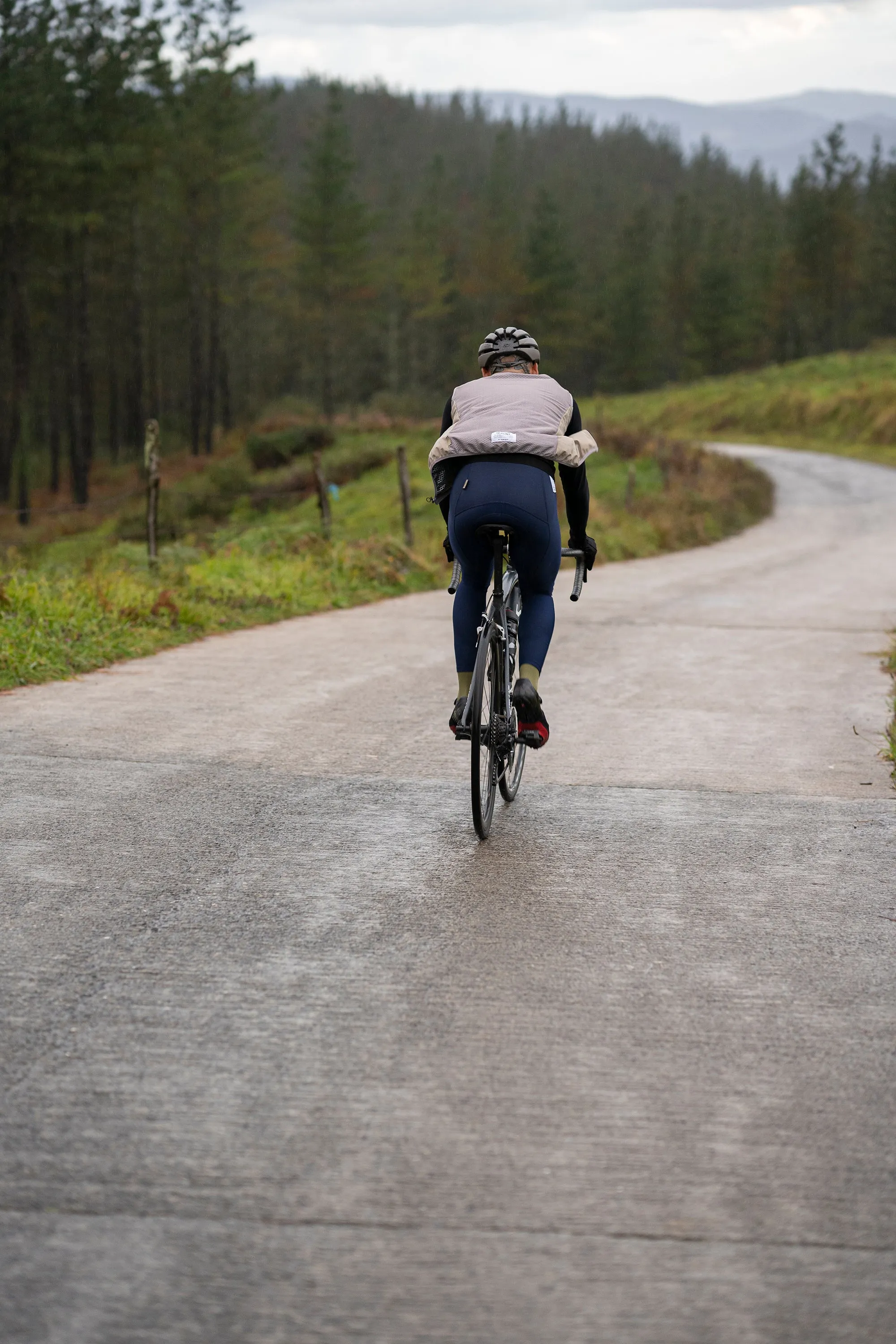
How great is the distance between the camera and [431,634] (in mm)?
11680

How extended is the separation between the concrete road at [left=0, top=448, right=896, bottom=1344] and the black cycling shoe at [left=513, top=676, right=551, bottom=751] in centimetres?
44

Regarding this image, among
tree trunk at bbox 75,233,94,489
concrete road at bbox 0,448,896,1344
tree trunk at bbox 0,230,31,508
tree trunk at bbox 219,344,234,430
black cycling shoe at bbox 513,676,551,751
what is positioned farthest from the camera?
tree trunk at bbox 219,344,234,430

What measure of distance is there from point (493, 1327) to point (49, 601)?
28.9 ft

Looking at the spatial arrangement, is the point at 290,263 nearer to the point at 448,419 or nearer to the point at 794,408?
the point at 794,408

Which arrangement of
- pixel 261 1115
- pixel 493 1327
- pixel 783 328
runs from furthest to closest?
pixel 783 328 → pixel 261 1115 → pixel 493 1327

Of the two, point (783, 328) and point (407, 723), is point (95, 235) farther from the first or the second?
point (783, 328)

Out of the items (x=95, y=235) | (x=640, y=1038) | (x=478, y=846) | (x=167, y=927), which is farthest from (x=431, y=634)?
(x=95, y=235)

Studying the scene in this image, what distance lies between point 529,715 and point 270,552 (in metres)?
10.9

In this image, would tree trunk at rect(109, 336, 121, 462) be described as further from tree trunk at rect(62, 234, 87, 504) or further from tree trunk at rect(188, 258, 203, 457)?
tree trunk at rect(188, 258, 203, 457)

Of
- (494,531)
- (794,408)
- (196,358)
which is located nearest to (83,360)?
(196,358)

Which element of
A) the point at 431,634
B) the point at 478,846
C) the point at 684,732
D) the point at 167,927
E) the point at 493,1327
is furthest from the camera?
the point at 431,634

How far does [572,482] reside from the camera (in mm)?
5695

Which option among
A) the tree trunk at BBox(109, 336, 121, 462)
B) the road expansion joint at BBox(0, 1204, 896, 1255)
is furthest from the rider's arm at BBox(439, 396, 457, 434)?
the tree trunk at BBox(109, 336, 121, 462)

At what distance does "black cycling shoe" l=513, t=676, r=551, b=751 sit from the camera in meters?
5.39
